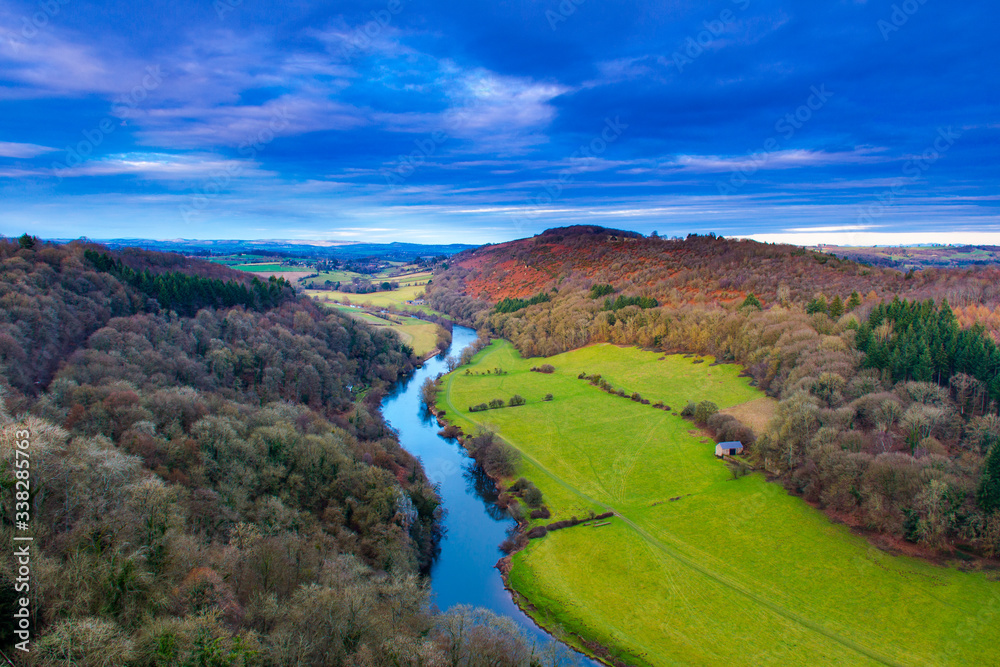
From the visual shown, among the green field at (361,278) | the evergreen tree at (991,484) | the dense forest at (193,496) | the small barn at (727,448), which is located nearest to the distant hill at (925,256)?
the small barn at (727,448)

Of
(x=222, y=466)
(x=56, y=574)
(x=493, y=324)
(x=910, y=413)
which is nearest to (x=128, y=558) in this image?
(x=56, y=574)

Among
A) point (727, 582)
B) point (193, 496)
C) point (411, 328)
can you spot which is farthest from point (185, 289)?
point (727, 582)

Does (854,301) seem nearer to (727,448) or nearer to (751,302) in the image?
(751,302)

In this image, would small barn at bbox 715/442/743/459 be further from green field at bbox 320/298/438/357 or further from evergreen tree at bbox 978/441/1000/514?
green field at bbox 320/298/438/357

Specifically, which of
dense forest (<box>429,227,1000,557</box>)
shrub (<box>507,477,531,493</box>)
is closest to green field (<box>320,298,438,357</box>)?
dense forest (<box>429,227,1000,557</box>)

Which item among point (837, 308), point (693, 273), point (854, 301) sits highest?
point (693, 273)

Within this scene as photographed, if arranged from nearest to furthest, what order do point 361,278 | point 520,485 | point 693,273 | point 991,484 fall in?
1. point 991,484
2. point 520,485
3. point 693,273
4. point 361,278
